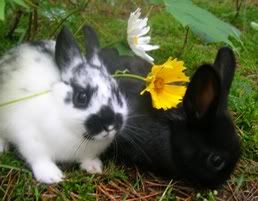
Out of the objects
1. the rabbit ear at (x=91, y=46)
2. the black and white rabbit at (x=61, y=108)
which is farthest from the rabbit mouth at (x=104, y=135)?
the rabbit ear at (x=91, y=46)

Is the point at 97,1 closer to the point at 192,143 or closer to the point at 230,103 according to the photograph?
the point at 230,103

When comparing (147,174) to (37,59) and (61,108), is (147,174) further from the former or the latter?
(37,59)

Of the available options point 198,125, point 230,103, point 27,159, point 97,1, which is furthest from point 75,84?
point 97,1

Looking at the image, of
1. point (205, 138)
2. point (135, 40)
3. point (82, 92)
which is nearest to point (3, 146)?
point (82, 92)

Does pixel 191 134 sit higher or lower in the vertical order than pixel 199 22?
lower

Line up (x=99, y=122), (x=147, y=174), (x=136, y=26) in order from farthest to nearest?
(x=147, y=174), (x=136, y=26), (x=99, y=122)

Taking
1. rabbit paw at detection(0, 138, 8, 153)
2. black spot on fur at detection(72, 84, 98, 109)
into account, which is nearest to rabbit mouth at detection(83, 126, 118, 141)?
black spot on fur at detection(72, 84, 98, 109)

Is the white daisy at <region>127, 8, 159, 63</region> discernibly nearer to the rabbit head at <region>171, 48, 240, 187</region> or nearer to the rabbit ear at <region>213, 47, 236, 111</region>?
the rabbit head at <region>171, 48, 240, 187</region>
